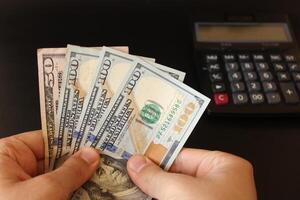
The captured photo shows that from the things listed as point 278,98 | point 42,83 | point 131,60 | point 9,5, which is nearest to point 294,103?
point 278,98

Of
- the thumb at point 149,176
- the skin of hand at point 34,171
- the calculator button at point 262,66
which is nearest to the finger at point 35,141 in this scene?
the skin of hand at point 34,171

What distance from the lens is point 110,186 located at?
1.89 feet

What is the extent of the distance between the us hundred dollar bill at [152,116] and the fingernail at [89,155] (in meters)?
0.03

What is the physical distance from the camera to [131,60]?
0.62 meters

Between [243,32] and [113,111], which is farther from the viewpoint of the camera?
[243,32]

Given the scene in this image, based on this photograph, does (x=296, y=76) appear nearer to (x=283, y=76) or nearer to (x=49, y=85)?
(x=283, y=76)

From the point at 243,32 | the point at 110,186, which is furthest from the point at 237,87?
the point at 110,186

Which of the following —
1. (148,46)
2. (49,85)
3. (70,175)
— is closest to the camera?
(70,175)

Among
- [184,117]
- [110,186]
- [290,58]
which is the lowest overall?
[110,186]

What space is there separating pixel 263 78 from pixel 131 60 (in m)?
0.21

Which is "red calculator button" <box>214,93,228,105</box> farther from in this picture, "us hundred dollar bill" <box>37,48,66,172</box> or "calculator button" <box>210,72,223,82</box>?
"us hundred dollar bill" <box>37,48,66,172</box>

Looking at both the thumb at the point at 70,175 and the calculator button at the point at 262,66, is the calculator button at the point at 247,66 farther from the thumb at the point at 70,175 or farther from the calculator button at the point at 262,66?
the thumb at the point at 70,175

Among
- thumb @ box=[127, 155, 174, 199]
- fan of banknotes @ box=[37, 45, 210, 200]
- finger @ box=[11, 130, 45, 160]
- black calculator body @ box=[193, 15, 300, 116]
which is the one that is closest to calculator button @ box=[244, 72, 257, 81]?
black calculator body @ box=[193, 15, 300, 116]

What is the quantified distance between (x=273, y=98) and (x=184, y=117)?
0.15 metres
